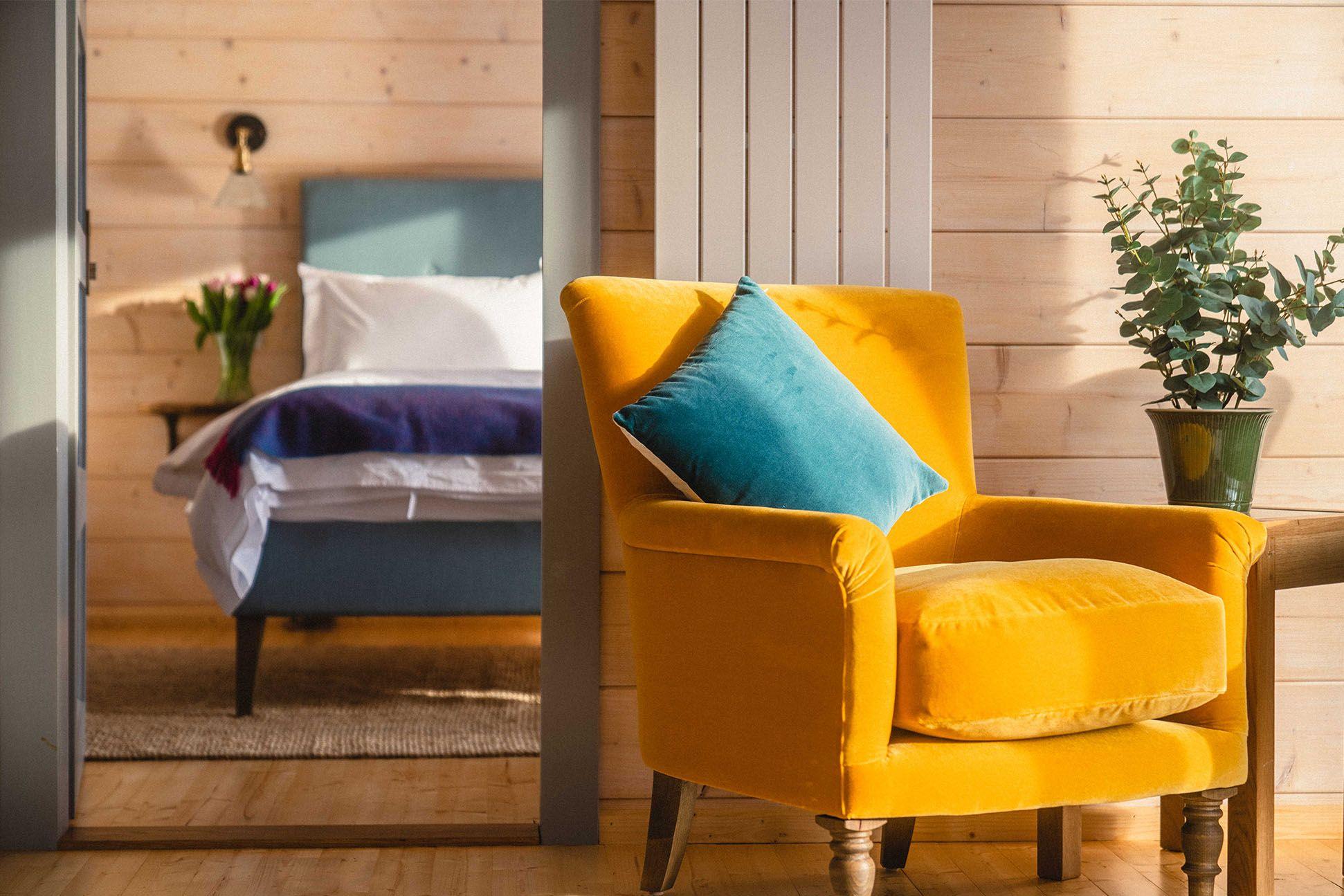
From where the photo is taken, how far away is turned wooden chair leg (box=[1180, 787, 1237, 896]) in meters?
1.54

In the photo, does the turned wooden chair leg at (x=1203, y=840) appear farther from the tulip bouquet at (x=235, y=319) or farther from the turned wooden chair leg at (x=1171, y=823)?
the tulip bouquet at (x=235, y=319)

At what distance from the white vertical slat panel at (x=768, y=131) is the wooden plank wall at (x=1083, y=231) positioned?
0.19m

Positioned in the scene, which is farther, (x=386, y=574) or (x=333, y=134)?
(x=333, y=134)

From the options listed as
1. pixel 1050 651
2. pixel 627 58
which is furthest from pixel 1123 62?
pixel 1050 651

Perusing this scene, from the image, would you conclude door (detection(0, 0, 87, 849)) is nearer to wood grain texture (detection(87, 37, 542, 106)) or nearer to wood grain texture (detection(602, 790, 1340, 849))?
wood grain texture (detection(602, 790, 1340, 849))

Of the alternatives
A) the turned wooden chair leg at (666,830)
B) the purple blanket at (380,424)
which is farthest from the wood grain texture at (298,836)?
the purple blanket at (380,424)

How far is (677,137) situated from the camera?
2.10 meters

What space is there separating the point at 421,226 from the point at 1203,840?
3.61 metres

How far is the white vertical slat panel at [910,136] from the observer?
2.13 meters

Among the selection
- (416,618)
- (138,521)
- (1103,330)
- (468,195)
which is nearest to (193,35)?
(468,195)

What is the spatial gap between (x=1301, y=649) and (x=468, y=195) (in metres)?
3.26

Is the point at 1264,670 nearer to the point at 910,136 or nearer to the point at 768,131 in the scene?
the point at 910,136

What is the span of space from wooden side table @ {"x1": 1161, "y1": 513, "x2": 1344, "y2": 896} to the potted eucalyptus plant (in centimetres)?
14

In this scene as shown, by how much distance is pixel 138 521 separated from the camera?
436 centimetres
